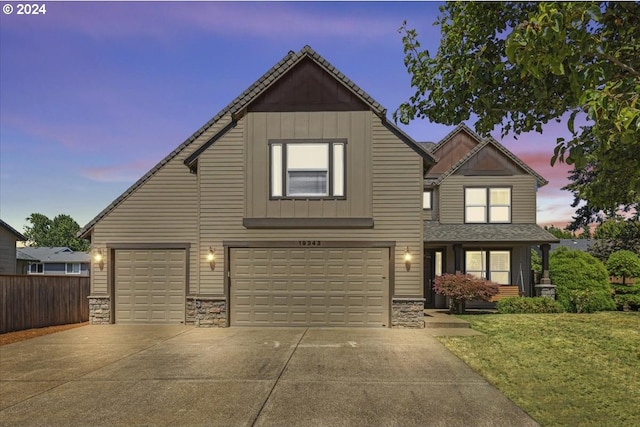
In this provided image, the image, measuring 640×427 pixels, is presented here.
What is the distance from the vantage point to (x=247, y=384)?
692 cm

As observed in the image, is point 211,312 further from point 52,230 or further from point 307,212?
point 52,230

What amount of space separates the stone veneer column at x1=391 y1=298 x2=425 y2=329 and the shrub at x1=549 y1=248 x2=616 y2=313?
837 centimetres

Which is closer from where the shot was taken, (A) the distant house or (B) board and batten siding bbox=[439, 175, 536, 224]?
(B) board and batten siding bbox=[439, 175, 536, 224]

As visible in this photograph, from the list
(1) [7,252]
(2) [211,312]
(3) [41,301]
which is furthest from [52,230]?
(2) [211,312]

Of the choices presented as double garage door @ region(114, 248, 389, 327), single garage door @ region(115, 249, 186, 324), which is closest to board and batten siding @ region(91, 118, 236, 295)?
single garage door @ region(115, 249, 186, 324)

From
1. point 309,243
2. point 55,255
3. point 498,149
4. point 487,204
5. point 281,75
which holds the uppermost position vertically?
point 281,75

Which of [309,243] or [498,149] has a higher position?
[498,149]

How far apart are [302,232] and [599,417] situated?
9.06 metres

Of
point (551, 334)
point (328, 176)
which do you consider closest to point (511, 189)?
point (551, 334)

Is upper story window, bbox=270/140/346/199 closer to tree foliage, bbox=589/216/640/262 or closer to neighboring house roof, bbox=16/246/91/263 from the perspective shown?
tree foliage, bbox=589/216/640/262

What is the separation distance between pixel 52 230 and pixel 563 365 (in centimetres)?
11724

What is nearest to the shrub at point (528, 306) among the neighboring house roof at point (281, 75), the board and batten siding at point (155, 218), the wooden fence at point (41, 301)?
the neighboring house roof at point (281, 75)

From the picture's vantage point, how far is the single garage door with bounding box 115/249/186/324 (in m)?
14.4

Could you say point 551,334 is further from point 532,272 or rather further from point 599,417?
point 532,272
